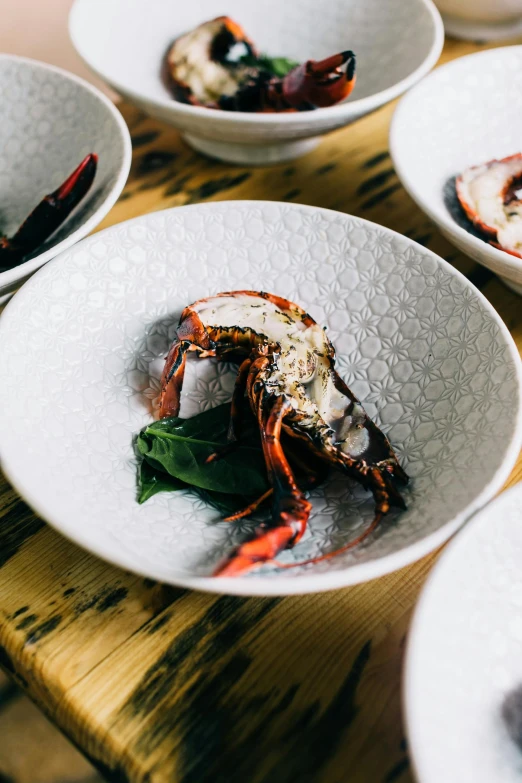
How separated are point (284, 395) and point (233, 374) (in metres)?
0.16

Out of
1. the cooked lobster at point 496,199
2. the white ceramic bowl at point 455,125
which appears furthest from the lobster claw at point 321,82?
the cooked lobster at point 496,199

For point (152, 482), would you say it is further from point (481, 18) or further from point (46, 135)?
point (481, 18)

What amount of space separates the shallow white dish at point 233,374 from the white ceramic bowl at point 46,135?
0.20 metres

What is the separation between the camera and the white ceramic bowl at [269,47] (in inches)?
42.6

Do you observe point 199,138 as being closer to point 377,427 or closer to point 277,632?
point 377,427

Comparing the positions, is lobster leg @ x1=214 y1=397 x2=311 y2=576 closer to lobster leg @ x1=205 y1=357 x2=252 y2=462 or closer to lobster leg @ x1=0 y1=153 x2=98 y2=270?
lobster leg @ x1=205 y1=357 x2=252 y2=462

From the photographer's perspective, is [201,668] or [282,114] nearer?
[201,668]

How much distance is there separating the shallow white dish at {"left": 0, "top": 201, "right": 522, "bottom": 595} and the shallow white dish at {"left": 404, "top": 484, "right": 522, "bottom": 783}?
0.09 ft

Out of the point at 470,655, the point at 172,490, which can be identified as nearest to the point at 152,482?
the point at 172,490

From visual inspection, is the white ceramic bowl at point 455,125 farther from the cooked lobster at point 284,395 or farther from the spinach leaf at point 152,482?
the spinach leaf at point 152,482

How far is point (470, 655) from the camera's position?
0.57m

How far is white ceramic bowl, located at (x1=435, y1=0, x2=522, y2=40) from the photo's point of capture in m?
1.59

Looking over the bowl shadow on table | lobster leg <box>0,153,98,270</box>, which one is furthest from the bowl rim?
the bowl shadow on table

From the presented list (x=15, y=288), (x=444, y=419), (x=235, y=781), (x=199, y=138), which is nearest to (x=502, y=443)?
(x=444, y=419)
